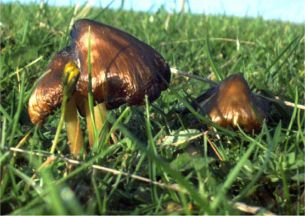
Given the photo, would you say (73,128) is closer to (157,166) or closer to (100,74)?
(100,74)

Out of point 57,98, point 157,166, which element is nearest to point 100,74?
point 57,98

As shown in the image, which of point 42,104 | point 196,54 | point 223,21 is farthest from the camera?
point 223,21

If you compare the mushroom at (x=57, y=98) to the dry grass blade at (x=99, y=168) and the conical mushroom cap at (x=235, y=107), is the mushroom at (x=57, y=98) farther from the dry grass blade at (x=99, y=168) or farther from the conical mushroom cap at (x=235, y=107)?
the conical mushroom cap at (x=235, y=107)

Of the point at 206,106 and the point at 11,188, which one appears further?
the point at 206,106

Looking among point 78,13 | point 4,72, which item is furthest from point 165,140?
point 78,13

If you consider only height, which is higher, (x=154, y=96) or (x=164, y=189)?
(x=154, y=96)

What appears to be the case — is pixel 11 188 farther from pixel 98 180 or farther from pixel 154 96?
pixel 154 96
